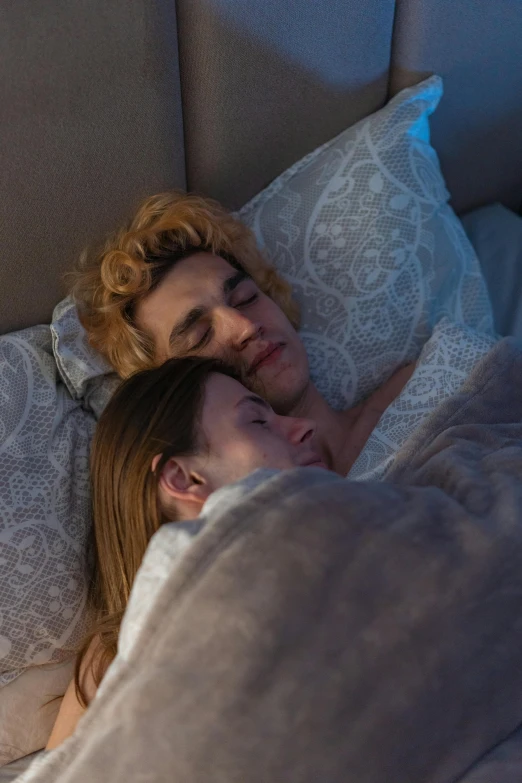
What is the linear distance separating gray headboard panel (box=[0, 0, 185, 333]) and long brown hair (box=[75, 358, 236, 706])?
0.40 m

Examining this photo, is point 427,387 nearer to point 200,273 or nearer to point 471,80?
point 200,273

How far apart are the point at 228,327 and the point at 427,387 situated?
0.34 meters

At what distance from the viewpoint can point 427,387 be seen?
50.3 inches

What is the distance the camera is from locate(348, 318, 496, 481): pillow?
47.8 inches

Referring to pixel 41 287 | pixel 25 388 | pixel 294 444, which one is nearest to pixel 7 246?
pixel 41 287

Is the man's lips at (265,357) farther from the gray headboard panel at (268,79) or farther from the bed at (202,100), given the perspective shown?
the gray headboard panel at (268,79)

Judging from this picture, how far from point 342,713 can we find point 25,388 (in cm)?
78

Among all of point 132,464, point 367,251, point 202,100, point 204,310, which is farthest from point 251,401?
point 202,100

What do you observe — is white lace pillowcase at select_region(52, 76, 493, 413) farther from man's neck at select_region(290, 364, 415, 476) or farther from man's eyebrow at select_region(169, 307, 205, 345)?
man's eyebrow at select_region(169, 307, 205, 345)

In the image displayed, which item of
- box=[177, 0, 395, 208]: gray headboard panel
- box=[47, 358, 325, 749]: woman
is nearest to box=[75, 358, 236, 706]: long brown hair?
box=[47, 358, 325, 749]: woman

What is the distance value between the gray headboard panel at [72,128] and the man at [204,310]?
0.06 m

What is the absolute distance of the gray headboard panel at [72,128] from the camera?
128 cm

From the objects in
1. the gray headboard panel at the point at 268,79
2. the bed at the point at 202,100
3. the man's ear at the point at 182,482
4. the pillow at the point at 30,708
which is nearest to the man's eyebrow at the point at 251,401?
the man's ear at the point at 182,482

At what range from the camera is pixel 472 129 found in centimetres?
175
